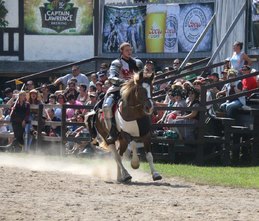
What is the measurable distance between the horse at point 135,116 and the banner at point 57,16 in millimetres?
21430

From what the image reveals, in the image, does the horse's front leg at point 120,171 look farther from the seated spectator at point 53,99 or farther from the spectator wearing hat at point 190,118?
the seated spectator at point 53,99

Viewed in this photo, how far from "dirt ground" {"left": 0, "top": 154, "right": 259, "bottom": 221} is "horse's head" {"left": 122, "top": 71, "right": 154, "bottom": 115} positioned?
1307 millimetres

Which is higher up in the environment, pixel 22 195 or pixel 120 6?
pixel 120 6

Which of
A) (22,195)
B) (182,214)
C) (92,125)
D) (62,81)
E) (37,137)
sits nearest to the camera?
(182,214)

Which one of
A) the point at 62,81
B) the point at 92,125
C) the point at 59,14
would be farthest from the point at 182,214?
the point at 59,14

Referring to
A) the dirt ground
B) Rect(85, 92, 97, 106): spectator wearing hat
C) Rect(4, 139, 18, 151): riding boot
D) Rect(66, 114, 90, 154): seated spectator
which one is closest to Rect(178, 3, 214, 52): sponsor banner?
Rect(85, 92, 97, 106): spectator wearing hat

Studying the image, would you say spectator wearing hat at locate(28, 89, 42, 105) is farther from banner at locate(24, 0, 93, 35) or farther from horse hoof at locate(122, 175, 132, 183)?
banner at locate(24, 0, 93, 35)

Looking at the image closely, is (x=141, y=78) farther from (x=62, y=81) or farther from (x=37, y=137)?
(x=62, y=81)

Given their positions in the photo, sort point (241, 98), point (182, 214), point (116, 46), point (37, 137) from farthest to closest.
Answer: point (116, 46), point (37, 137), point (241, 98), point (182, 214)

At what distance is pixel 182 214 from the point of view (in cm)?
1126

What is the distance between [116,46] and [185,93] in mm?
8155

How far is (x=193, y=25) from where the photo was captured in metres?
27.1

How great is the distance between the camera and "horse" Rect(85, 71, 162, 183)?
15492 millimetres

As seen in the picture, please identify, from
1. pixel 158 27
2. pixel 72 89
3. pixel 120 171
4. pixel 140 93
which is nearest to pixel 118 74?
pixel 140 93
